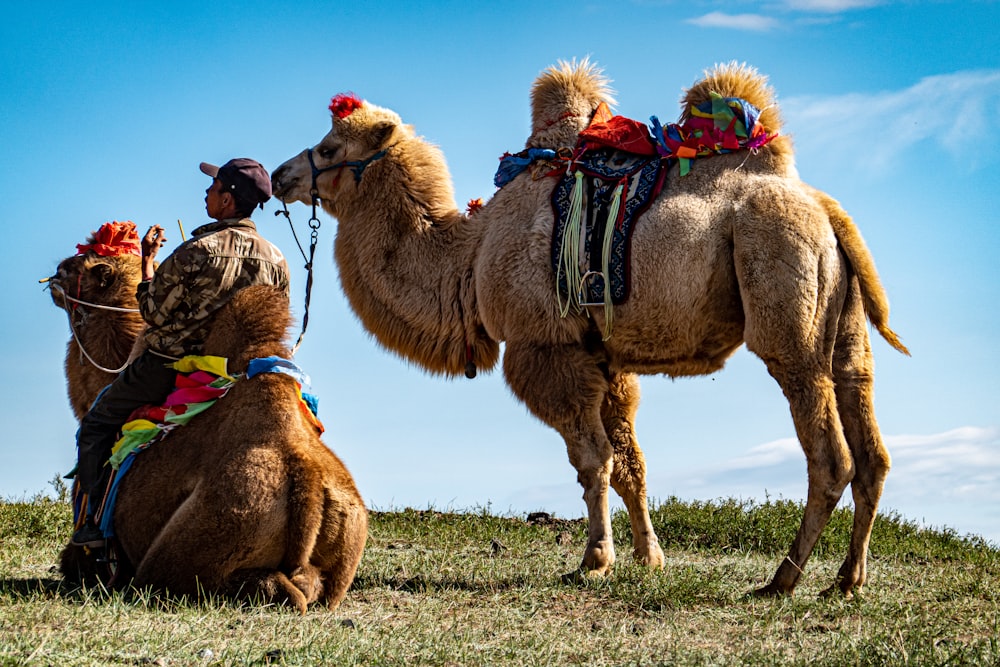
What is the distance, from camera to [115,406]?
6.07 m

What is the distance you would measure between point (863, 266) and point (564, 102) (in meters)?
2.47

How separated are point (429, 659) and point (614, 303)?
320 cm

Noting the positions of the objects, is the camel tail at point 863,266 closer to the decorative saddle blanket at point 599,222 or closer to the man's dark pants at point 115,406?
the decorative saddle blanket at point 599,222

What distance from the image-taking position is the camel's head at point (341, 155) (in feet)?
28.1

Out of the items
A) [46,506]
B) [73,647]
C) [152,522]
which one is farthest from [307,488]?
[46,506]

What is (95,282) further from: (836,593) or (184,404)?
(836,593)

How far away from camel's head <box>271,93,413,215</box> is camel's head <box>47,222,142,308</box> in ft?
6.40

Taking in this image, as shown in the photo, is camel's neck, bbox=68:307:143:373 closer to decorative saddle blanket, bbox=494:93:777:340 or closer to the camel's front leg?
the camel's front leg

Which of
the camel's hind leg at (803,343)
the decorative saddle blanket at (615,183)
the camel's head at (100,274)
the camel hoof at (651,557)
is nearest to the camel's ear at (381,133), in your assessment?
the decorative saddle blanket at (615,183)

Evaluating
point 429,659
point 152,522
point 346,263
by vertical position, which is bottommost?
point 429,659

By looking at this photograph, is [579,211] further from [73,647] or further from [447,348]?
[73,647]

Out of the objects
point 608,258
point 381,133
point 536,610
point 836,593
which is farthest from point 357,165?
point 836,593

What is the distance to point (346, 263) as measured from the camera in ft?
28.3

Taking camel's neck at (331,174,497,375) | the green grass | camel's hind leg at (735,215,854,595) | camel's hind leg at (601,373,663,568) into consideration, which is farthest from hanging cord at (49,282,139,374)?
camel's hind leg at (735,215,854,595)
